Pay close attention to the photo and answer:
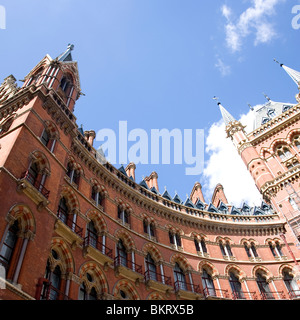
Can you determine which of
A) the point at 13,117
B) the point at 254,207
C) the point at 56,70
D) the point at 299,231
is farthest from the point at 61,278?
the point at 254,207

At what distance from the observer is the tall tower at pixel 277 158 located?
33594 mm

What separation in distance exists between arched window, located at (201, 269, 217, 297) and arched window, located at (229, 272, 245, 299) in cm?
175

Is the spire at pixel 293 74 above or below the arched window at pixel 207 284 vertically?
above

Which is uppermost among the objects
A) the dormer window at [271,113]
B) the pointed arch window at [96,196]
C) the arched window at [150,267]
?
the dormer window at [271,113]

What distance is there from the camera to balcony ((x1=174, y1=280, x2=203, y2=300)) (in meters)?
22.2

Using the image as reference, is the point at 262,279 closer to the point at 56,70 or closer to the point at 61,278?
→ the point at 61,278

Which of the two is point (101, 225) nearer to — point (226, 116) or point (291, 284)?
point (291, 284)

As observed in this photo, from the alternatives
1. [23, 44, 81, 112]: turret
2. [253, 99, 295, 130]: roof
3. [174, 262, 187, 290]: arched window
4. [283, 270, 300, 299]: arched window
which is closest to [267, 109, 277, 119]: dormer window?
[253, 99, 295, 130]: roof

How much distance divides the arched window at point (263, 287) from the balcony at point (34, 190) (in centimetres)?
2040

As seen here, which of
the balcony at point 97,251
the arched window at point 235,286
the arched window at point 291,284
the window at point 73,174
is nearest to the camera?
the balcony at point 97,251

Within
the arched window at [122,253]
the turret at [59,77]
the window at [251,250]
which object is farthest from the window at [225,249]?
the turret at [59,77]

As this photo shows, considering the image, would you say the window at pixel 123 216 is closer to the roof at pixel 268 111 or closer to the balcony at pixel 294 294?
the balcony at pixel 294 294

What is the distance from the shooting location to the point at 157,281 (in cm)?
2181

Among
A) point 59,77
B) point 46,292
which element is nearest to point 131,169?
point 59,77
